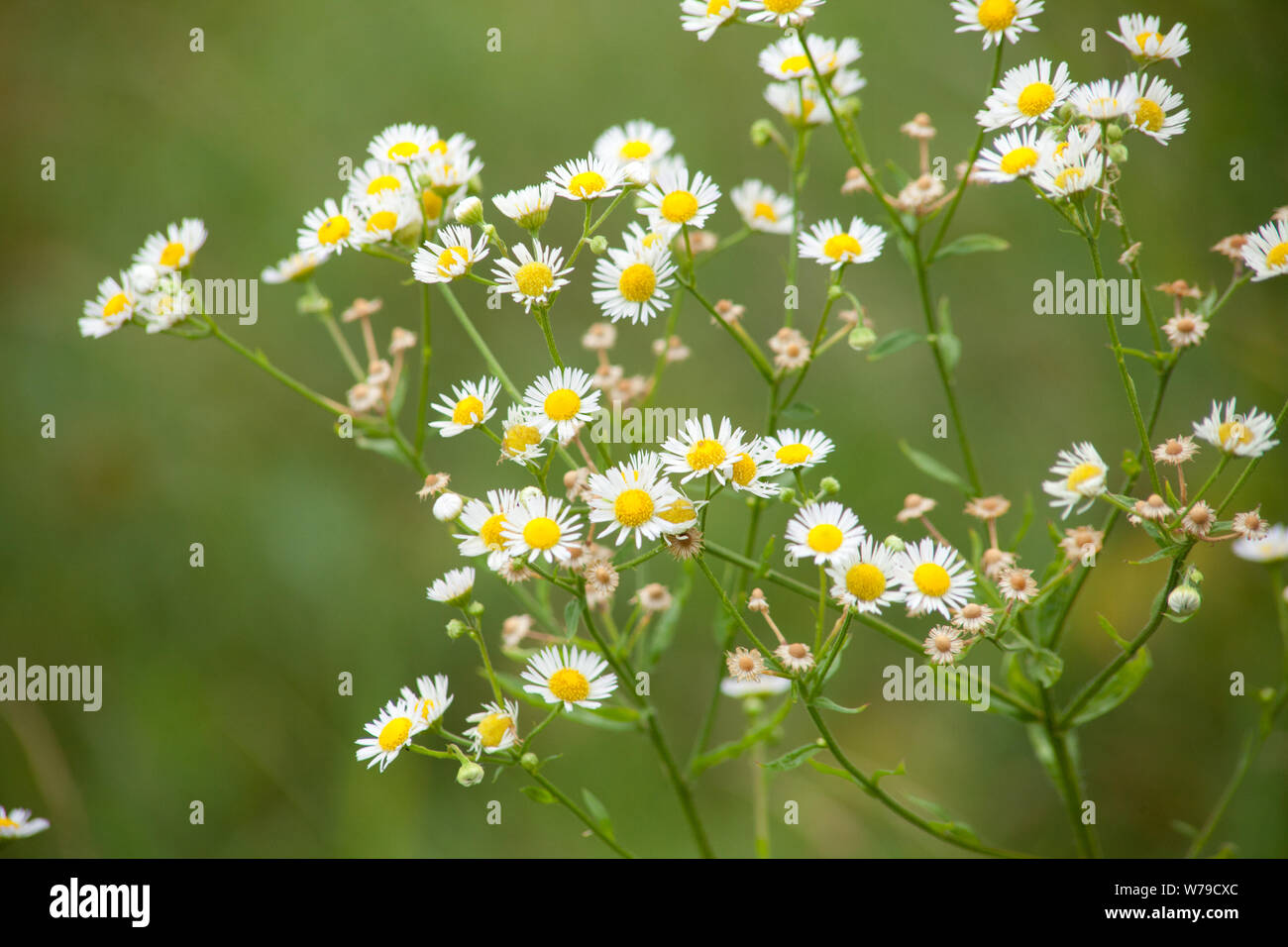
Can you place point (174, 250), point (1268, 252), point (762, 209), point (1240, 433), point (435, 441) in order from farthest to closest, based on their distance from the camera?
point (435, 441) → point (762, 209) → point (174, 250) → point (1268, 252) → point (1240, 433)

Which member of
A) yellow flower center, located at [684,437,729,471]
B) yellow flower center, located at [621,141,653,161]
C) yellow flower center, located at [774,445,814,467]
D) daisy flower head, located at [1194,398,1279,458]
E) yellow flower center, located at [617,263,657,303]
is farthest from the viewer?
yellow flower center, located at [621,141,653,161]

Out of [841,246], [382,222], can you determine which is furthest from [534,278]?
[841,246]

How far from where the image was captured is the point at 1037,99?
175 centimetres

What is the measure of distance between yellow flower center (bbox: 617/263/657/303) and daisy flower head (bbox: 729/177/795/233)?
53 cm

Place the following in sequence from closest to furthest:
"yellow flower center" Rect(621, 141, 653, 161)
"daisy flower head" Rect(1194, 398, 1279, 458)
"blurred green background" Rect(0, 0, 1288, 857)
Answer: "daisy flower head" Rect(1194, 398, 1279, 458), "yellow flower center" Rect(621, 141, 653, 161), "blurred green background" Rect(0, 0, 1288, 857)

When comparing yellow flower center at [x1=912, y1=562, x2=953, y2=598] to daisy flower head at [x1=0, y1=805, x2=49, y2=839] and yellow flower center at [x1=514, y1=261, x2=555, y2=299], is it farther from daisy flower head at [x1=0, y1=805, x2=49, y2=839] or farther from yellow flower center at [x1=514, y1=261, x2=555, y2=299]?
daisy flower head at [x1=0, y1=805, x2=49, y2=839]

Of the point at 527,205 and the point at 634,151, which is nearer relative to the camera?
the point at 527,205

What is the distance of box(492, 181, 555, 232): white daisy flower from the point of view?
71.2 inches

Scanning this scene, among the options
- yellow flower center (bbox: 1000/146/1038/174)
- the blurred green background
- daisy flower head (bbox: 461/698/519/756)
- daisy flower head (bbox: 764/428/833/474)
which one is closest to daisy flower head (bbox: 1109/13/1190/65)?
yellow flower center (bbox: 1000/146/1038/174)

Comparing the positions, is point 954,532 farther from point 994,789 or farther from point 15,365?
point 15,365

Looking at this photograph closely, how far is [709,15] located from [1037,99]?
2.17 feet

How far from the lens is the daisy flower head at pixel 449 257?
5.83ft

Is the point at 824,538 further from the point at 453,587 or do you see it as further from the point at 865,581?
the point at 453,587

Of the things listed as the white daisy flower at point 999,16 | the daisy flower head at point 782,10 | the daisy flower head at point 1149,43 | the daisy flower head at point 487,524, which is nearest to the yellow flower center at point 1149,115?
the daisy flower head at point 1149,43
